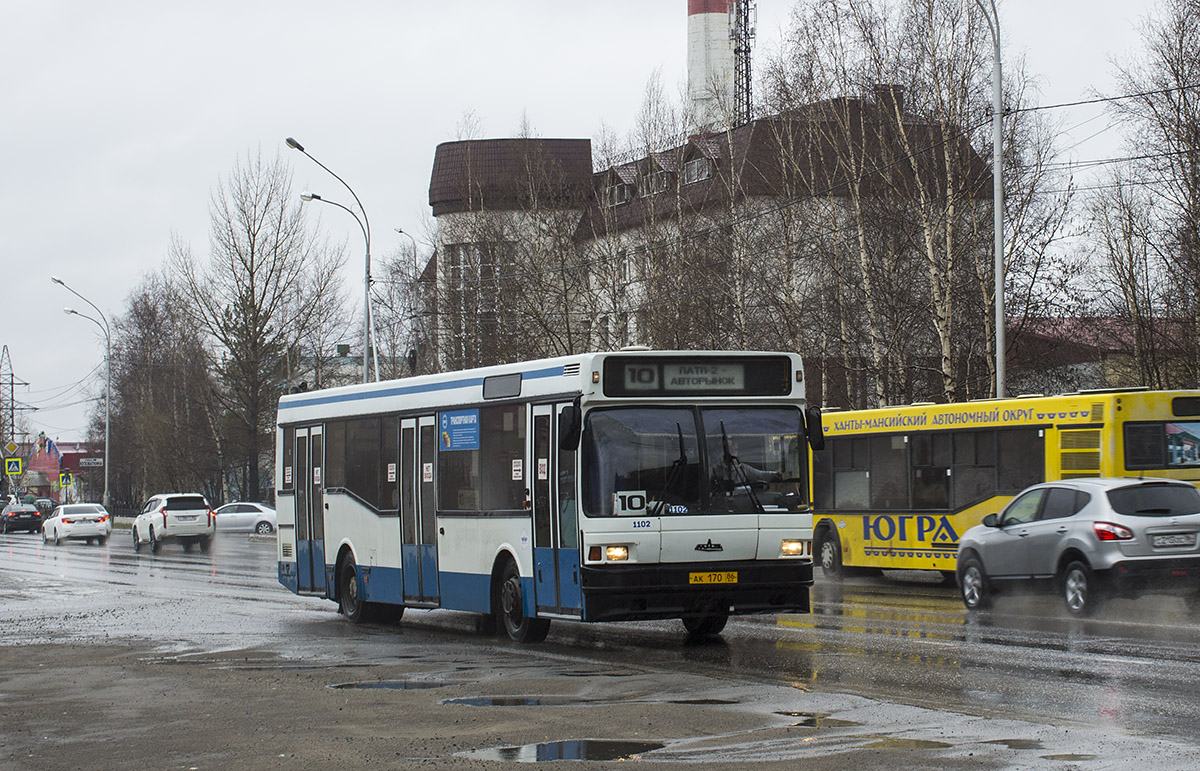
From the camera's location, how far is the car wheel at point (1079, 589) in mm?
17183

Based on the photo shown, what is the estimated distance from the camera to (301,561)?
20.9m

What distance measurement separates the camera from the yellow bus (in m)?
20.2

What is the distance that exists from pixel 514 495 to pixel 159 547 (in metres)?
A: 33.8

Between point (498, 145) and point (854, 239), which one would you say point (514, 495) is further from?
point (498, 145)

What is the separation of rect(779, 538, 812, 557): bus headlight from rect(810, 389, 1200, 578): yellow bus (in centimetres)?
A: 721

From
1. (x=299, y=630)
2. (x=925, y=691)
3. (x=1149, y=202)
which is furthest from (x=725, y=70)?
(x=925, y=691)

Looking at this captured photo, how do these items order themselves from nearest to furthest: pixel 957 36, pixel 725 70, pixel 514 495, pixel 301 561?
1. pixel 514 495
2. pixel 301 561
3. pixel 957 36
4. pixel 725 70

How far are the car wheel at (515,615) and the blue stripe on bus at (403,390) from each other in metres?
2.05

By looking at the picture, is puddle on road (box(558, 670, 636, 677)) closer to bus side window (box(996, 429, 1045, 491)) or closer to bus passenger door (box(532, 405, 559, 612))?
bus passenger door (box(532, 405, 559, 612))

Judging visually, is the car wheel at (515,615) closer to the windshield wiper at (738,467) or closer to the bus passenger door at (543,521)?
the bus passenger door at (543,521)

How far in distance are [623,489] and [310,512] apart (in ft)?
25.1

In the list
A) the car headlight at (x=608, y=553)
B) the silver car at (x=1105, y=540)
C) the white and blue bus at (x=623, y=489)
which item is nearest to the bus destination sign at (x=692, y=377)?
the white and blue bus at (x=623, y=489)

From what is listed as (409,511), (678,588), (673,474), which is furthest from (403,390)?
(678,588)

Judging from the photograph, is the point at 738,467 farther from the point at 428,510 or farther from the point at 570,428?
the point at 428,510
